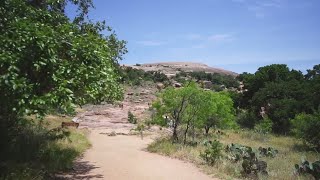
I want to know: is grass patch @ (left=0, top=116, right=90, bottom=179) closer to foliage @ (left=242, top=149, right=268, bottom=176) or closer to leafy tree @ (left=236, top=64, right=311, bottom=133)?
foliage @ (left=242, top=149, right=268, bottom=176)

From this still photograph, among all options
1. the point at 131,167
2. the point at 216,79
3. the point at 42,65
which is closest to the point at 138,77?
the point at 216,79

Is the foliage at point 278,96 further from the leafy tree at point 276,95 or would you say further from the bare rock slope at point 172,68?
the bare rock slope at point 172,68

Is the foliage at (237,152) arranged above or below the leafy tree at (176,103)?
below

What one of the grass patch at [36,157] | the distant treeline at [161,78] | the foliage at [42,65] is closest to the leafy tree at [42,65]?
the foliage at [42,65]

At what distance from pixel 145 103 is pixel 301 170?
38.2 m

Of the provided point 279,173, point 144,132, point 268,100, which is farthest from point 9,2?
point 268,100

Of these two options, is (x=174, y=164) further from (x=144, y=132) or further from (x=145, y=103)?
(x=145, y=103)

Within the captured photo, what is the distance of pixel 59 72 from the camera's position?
855 centimetres

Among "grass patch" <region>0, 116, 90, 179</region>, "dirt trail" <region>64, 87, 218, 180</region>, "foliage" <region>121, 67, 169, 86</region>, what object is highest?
"foliage" <region>121, 67, 169, 86</region>

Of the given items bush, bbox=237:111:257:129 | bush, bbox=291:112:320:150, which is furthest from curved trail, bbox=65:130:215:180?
bush, bbox=237:111:257:129

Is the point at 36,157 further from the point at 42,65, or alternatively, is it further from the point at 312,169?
the point at 312,169

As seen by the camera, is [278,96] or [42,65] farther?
[278,96]

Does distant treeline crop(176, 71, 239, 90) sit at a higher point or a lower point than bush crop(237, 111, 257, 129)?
higher

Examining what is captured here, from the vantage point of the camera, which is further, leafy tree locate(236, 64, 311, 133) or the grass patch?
leafy tree locate(236, 64, 311, 133)
